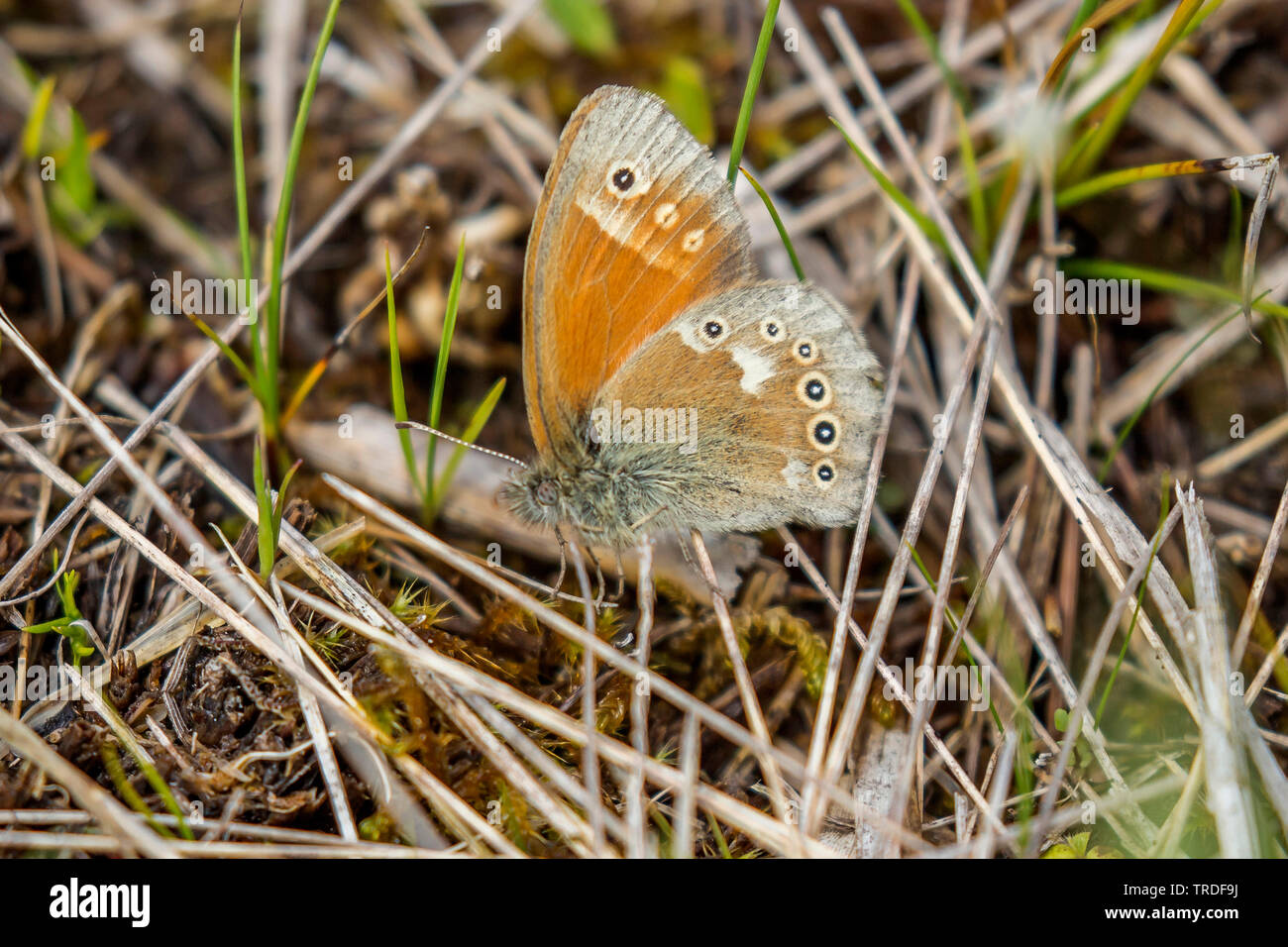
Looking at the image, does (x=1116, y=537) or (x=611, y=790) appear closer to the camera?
(x=611, y=790)

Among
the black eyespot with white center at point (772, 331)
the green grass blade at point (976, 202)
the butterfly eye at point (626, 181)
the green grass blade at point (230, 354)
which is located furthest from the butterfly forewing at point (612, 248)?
the green grass blade at point (976, 202)

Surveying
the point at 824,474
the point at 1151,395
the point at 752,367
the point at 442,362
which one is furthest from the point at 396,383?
the point at 1151,395

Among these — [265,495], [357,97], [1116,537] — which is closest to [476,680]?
[265,495]

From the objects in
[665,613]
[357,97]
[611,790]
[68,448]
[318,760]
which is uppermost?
[357,97]

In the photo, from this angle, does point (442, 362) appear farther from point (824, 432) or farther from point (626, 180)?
point (824, 432)

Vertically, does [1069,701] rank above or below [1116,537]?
below

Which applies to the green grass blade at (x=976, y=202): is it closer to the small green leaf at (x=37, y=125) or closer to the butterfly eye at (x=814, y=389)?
the butterfly eye at (x=814, y=389)
